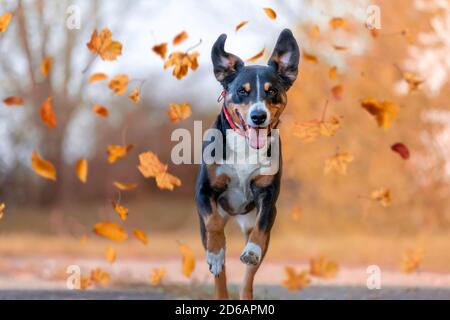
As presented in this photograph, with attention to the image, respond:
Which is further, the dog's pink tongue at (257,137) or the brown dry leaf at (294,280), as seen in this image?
the brown dry leaf at (294,280)

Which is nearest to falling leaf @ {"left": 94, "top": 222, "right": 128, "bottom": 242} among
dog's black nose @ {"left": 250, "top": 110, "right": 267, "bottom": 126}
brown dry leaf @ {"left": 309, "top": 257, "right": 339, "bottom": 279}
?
brown dry leaf @ {"left": 309, "top": 257, "right": 339, "bottom": 279}

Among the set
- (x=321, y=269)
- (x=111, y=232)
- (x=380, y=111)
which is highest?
(x=380, y=111)

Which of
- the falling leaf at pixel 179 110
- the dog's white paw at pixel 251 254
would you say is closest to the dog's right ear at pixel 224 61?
the falling leaf at pixel 179 110

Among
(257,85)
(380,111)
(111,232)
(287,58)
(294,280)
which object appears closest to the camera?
(257,85)

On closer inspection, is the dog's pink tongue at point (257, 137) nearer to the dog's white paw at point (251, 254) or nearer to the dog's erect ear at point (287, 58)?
the dog's erect ear at point (287, 58)

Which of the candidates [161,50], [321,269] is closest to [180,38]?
[161,50]

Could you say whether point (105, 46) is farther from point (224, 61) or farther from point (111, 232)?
point (111, 232)

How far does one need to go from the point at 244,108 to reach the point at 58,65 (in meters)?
10.2

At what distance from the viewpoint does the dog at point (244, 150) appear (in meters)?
4.82

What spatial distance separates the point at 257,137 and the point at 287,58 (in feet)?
2.22

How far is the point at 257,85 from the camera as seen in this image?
4.82 metres

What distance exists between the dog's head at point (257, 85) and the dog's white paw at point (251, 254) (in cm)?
69

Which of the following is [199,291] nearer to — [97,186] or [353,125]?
[353,125]

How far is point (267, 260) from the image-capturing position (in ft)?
38.0
